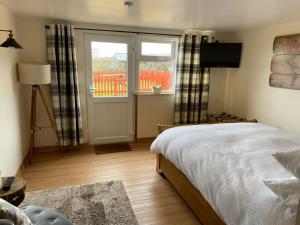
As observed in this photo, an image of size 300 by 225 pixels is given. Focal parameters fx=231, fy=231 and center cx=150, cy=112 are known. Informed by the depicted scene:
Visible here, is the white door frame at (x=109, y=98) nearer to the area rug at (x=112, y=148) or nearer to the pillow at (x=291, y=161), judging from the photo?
the area rug at (x=112, y=148)

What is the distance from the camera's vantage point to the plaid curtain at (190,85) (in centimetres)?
416

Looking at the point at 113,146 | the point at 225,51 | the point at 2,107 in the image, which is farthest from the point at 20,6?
the point at 225,51

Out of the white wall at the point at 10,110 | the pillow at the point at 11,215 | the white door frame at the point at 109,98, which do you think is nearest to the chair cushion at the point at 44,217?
the pillow at the point at 11,215

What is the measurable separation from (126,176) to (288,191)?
6.78 ft

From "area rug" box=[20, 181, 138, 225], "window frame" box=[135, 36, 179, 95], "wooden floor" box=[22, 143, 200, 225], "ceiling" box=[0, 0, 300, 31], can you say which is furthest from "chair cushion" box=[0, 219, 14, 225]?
"window frame" box=[135, 36, 179, 95]

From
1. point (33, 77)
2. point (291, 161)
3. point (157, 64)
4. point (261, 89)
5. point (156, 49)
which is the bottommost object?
point (291, 161)

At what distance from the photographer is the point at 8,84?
2.76 meters

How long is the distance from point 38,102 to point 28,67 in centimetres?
78

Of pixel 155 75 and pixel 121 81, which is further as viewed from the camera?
pixel 155 75

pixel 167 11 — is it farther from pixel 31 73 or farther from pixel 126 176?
pixel 126 176

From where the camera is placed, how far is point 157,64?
427cm

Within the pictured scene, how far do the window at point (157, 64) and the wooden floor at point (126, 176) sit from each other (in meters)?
1.20

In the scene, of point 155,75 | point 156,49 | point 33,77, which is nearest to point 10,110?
point 33,77

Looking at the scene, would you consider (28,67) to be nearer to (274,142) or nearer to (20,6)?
(20,6)
